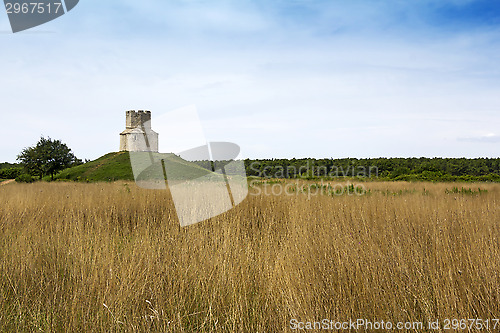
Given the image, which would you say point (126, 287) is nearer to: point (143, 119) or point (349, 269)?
point (349, 269)

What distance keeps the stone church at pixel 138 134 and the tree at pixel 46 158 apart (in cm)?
870

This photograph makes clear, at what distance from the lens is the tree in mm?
39062

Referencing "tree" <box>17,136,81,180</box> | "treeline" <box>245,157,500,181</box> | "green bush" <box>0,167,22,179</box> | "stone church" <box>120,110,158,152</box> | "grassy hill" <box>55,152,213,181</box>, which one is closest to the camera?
"treeline" <box>245,157,500,181</box>

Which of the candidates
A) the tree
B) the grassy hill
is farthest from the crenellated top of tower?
the tree

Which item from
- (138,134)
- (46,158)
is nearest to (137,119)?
(138,134)

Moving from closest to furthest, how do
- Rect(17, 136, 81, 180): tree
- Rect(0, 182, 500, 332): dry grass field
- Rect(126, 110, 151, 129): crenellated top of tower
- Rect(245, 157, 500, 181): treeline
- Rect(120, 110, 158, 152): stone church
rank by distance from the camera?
Rect(0, 182, 500, 332): dry grass field → Rect(245, 157, 500, 181): treeline → Rect(17, 136, 81, 180): tree → Rect(120, 110, 158, 152): stone church → Rect(126, 110, 151, 129): crenellated top of tower

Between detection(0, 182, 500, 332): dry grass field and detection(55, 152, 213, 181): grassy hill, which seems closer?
detection(0, 182, 500, 332): dry grass field

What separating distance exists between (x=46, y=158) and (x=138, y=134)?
12.4 meters

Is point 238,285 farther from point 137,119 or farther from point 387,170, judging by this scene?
point 137,119

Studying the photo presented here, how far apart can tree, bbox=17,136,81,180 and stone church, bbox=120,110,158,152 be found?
870 centimetres

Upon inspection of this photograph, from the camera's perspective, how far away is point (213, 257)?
3.95 meters

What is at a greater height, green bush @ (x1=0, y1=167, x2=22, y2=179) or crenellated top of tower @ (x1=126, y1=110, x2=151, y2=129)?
crenellated top of tower @ (x1=126, y1=110, x2=151, y2=129)

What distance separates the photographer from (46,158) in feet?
129

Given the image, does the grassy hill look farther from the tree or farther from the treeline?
the treeline
